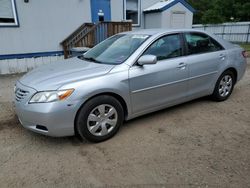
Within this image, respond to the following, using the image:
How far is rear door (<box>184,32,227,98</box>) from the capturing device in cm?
402

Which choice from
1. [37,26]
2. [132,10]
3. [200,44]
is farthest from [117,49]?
[132,10]

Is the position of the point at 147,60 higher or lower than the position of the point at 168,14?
lower

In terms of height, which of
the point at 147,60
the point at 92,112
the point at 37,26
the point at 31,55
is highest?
the point at 37,26

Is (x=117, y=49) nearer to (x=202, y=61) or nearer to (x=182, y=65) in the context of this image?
(x=182, y=65)

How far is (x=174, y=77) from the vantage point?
3.74 m

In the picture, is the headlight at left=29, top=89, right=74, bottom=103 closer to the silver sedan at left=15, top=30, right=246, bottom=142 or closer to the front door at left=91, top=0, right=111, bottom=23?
the silver sedan at left=15, top=30, right=246, bottom=142

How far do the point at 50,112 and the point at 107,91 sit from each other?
31.2 inches

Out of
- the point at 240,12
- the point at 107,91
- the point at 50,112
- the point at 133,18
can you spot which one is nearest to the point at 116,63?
the point at 107,91

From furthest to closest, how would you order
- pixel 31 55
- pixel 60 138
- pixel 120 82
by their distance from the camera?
pixel 31 55
pixel 60 138
pixel 120 82

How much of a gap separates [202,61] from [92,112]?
2.28m

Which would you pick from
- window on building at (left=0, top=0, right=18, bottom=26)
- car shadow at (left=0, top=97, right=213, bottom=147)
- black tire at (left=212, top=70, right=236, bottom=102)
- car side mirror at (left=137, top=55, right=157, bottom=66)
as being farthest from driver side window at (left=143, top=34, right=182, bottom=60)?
window on building at (left=0, top=0, right=18, bottom=26)

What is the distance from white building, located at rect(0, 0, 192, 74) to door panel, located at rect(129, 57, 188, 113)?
6.19m

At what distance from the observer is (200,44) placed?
13.9ft

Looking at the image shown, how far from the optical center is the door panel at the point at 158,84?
337cm
